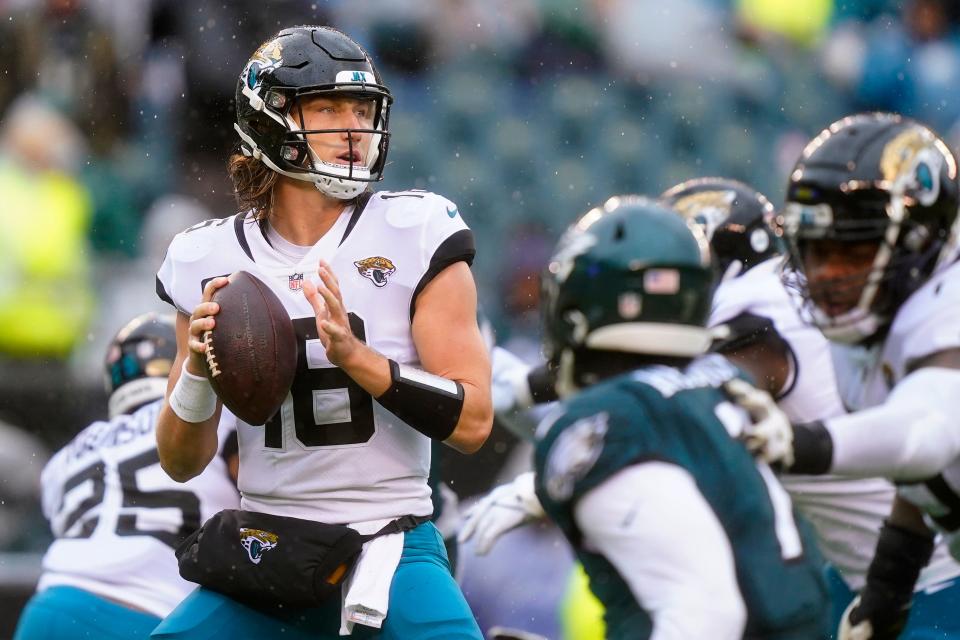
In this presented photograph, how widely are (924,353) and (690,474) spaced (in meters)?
0.88

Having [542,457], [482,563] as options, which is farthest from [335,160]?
[482,563]

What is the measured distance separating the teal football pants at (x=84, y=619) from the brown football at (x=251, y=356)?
59.2 inches

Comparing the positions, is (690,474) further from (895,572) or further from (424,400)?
(895,572)

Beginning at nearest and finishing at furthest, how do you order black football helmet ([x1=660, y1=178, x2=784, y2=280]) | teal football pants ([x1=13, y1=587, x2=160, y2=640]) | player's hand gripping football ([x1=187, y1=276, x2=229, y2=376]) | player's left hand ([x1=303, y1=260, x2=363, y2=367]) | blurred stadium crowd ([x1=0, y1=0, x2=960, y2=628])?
player's left hand ([x1=303, y1=260, x2=363, y2=367]) < player's hand gripping football ([x1=187, y1=276, x2=229, y2=376]) < teal football pants ([x1=13, y1=587, x2=160, y2=640]) < black football helmet ([x1=660, y1=178, x2=784, y2=280]) < blurred stadium crowd ([x1=0, y1=0, x2=960, y2=628])

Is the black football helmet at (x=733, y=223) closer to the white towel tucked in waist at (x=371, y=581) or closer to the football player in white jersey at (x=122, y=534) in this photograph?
the football player in white jersey at (x=122, y=534)

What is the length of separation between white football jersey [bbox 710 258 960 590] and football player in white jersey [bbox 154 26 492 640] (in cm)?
114

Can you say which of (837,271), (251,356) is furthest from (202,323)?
(837,271)

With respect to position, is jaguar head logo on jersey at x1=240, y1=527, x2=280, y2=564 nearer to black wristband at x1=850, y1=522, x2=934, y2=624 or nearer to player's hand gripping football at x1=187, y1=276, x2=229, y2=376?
player's hand gripping football at x1=187, y1=276, x2=229, y2=376

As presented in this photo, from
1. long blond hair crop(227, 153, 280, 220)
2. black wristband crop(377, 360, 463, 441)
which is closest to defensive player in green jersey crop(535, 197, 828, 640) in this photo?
black wristband crop(377, 360, 463, 441)

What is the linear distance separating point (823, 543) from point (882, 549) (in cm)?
51

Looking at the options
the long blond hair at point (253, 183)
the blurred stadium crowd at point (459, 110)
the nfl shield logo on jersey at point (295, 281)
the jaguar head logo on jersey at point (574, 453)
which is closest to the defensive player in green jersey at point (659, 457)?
the jaguar head logo on jersey at point (574, 453)

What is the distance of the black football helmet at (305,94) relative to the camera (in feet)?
10.1

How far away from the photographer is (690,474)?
2211mm

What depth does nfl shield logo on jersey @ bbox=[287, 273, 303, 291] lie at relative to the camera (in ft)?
9.80
